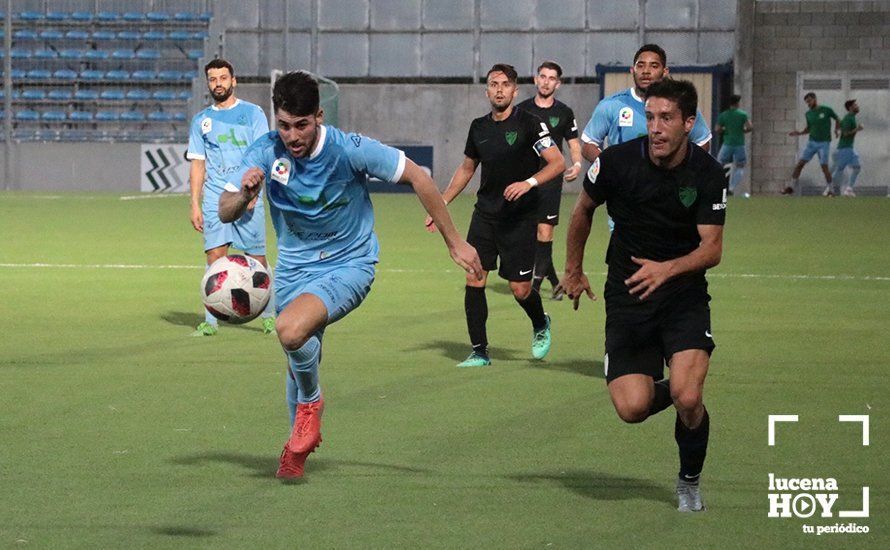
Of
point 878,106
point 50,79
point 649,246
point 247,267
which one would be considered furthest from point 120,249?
point 878,106

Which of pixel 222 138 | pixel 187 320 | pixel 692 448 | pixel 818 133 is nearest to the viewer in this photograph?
pixel 692 448

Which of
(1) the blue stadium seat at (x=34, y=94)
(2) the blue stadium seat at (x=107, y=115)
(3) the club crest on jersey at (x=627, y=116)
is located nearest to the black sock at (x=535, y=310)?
(3) the club crest on jersey at (x=627, y=116)

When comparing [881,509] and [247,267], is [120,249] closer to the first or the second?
[247,267]

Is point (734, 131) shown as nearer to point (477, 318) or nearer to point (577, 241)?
point (477, 318)

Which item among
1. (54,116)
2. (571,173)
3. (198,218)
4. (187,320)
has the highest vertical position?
(54,116)

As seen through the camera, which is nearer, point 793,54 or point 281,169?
point 281,169

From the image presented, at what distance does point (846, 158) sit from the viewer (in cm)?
3569

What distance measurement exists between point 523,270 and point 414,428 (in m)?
2.80

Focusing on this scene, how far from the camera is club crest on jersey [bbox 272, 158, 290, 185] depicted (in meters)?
6.64

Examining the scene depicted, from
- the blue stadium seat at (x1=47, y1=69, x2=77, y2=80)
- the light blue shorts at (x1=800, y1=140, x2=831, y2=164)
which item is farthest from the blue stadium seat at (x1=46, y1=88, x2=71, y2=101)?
the light blue shorts at (x1=800, y1=140, x2=831, y2=164)

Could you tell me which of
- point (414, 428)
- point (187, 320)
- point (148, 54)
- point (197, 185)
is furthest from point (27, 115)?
point (414, 428)

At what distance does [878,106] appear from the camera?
38.0m

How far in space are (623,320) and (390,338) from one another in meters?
5.30

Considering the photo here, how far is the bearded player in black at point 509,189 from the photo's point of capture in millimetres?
10305
